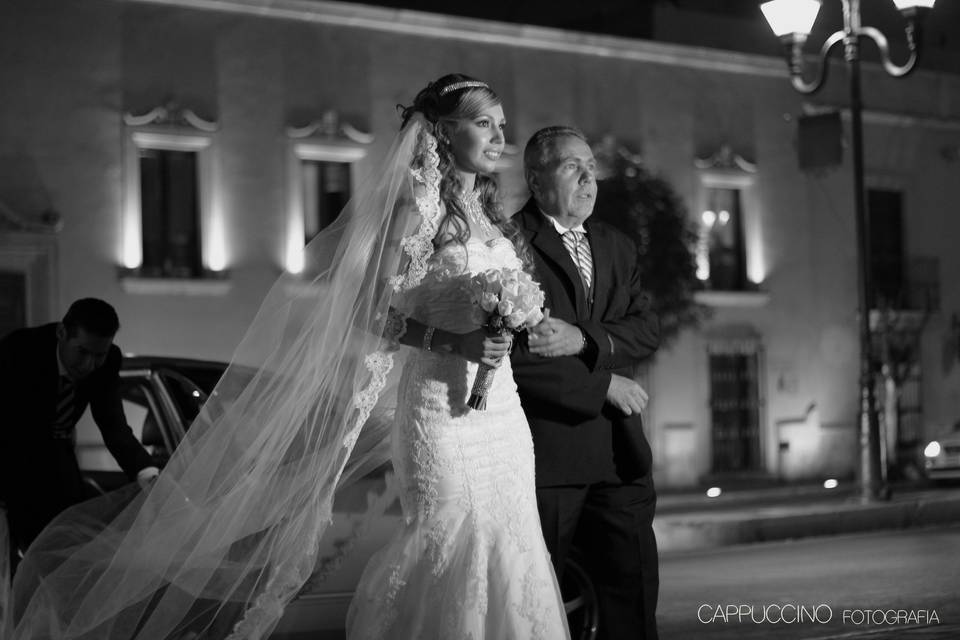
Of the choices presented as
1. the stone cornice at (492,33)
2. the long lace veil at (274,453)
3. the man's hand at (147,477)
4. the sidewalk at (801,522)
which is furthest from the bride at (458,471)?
the stone cornice at (492,33)

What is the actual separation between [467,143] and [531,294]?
64cm

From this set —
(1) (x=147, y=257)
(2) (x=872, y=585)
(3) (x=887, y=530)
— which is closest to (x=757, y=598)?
(2) (x=872, y=585)

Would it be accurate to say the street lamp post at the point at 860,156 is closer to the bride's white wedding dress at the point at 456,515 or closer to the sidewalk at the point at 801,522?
the sidewalk at the point at 801,522

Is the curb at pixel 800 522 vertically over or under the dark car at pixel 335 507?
under

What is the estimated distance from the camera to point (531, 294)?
4.57 m

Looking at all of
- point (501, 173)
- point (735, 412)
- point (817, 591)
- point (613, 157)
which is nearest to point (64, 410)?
point (817, 591)

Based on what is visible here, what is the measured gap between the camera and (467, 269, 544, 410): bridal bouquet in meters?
4.53

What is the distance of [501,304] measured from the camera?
451 centimetres

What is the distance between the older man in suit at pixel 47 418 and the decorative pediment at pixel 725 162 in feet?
64.4

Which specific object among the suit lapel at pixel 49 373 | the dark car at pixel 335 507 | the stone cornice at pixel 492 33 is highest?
the stone cornice at pixel 492 33

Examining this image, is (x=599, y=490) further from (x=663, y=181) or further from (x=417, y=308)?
(x=663, y=181)

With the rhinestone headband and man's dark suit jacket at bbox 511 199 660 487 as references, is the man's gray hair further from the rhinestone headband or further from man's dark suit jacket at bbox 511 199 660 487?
the rhinestone headband

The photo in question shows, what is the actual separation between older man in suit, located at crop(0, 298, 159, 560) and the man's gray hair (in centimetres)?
199

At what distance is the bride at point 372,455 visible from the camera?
4.58m
